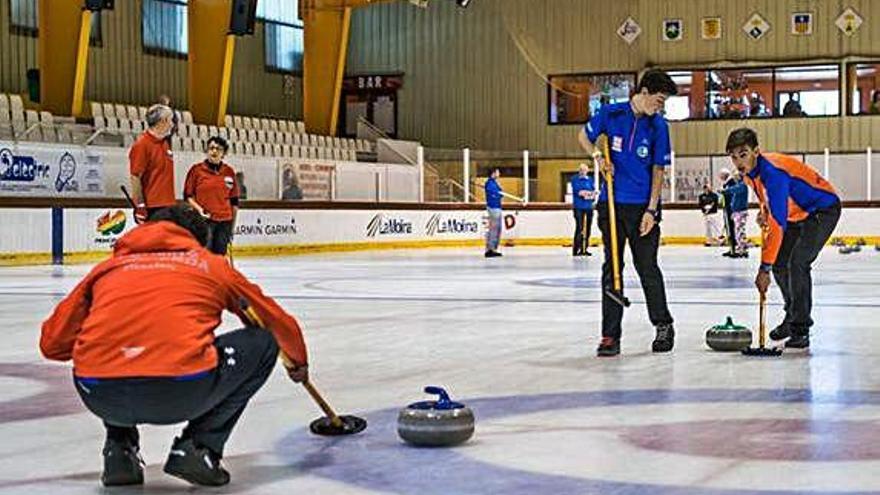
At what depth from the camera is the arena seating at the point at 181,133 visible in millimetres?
24516

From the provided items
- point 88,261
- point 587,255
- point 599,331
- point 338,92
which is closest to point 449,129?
point 338,92

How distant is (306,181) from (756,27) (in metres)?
16.4

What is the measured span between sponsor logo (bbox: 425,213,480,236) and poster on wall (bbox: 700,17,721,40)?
10561 mm

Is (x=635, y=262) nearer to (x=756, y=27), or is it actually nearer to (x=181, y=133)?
(x=181, y=133)

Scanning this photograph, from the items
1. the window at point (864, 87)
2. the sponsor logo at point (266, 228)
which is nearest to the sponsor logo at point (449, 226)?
the sponsor logo at point (266, 228)

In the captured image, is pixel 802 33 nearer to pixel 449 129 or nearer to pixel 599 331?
pixel 449 129

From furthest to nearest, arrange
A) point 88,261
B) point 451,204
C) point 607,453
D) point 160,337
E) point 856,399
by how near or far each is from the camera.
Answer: point 451,204, point 88,261, point 856,399, point 607,453, point 160,337

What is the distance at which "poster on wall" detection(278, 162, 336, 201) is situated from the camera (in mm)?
27694

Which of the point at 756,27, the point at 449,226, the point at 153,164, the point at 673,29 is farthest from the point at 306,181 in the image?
the point at 153,164

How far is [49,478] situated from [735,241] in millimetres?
20483

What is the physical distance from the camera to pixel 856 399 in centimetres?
577

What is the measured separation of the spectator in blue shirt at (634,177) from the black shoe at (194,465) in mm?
3888

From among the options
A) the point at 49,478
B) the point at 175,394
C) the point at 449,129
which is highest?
the point at 449,129

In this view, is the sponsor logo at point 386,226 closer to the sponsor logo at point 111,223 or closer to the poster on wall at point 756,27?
the sponsor logo at point 111,223
